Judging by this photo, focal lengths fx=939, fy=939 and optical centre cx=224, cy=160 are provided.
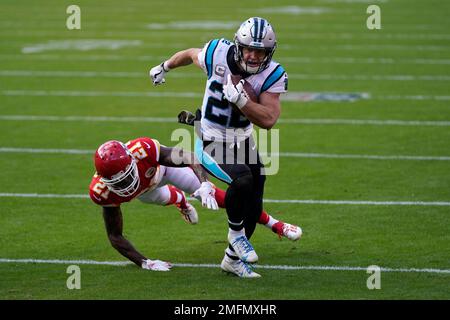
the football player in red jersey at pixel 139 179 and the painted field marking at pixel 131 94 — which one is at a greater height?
the football player in red jersey at pixel 139 179

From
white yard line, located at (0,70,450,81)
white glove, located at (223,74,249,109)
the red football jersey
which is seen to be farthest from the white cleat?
white yard line, located at (0,70,450,81)

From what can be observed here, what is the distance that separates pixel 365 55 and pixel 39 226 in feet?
31.9

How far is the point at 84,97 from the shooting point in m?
13.2

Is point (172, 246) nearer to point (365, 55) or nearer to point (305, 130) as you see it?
point (305, 130)

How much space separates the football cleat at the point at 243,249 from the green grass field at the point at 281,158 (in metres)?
0.18

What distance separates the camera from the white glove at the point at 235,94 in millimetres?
5906

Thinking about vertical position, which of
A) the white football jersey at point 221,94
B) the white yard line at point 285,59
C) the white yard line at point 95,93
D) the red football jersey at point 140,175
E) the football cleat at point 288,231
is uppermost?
the white football jersey at point 221,94

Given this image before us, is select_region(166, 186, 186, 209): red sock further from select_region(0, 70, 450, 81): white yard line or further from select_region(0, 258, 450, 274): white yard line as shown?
select_region(0, 70, 450, 81): white yard line

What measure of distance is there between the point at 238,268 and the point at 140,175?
944 mm

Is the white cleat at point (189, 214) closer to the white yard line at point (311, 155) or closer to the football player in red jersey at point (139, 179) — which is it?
the football player in red jersey at point (139, 179)

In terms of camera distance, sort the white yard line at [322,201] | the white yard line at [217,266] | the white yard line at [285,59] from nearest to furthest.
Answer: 1. the white yard line at [217,266]
2. the white yard line at [322,201]
3. the white yard line at [285,59]

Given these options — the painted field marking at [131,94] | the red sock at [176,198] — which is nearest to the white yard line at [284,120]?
the painted field marking at [131,94]

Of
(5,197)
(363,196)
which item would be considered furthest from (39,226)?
(363,196)

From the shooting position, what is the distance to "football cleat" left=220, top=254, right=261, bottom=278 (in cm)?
620
